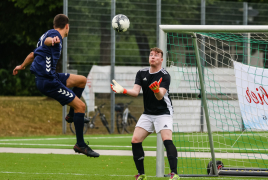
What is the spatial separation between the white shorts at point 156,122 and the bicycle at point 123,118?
32.9ft

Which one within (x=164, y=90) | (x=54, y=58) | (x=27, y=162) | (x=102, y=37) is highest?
(x=102, y=37)

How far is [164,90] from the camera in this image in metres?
6.62

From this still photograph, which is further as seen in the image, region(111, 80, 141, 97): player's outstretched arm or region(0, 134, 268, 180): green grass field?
region(0, 134, 268, 180): green grass field

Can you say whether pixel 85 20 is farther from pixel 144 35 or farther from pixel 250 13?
pixel 250 13

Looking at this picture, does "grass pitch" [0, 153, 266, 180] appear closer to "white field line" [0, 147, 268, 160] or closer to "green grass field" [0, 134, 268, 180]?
"green grass field" [0, 134, 268, 180]

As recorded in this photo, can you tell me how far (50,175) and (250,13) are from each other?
44.2 ft

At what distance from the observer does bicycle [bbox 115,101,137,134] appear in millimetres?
16969

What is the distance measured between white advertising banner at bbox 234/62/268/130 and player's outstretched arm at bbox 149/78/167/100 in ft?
9.02

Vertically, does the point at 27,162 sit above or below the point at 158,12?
below

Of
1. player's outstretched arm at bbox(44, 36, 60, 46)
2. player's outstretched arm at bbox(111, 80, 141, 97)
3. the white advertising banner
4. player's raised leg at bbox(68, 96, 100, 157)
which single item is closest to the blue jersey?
player's outstretched arm at bbox(44, 36, 60, 46)

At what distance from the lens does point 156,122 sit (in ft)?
22.5

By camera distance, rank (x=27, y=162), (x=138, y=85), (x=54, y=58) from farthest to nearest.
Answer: (x=27, y=162)
(x=138, y=85)
(x=54, y=58)

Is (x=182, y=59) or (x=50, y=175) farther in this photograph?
(x=182, y=59)

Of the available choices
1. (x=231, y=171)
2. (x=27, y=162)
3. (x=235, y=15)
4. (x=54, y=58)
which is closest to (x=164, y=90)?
(x=54, y=58)
